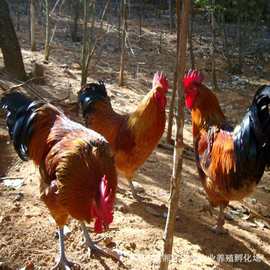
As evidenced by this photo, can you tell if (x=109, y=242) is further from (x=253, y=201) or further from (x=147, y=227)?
(x=253, y=201)

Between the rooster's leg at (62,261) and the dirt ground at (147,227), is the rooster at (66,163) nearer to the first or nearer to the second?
the rooster's leg at (62,261)

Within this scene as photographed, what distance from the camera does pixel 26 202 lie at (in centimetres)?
465

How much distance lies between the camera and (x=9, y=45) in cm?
749

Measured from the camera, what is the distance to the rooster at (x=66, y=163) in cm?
346

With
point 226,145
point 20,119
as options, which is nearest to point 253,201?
point 226,145

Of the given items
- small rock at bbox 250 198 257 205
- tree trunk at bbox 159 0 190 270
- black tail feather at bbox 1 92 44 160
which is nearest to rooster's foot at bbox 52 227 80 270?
black tail feather at bbox 1 92 44 160

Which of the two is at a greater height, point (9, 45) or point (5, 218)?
point (9, 45)

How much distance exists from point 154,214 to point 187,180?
44.2 inches

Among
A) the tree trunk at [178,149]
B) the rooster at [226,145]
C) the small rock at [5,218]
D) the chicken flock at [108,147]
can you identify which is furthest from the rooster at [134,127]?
the tree trunk at [178,149]

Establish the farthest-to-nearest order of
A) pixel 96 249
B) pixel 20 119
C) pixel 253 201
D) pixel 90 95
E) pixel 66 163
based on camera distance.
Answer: pixel 253 201
pixel 90 95
pixel 20 119
pixel 96 249
pixel 66 163

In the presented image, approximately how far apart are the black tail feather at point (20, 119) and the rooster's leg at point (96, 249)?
0.91 m

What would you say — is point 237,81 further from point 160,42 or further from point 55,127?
point 55,127

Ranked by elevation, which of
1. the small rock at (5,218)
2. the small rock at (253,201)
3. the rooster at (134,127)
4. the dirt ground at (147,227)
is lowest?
the small rock at (253,201)

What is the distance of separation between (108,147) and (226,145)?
135cm
